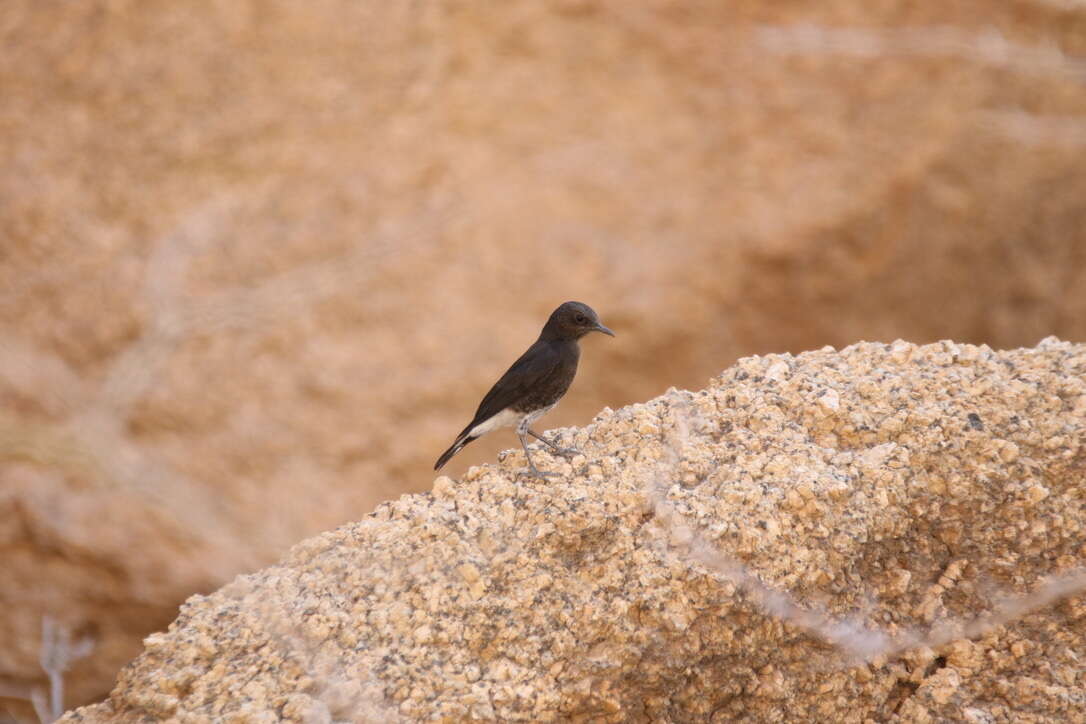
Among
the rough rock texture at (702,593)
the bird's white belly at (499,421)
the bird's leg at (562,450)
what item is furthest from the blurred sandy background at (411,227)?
the rough rock texture at (702,593)

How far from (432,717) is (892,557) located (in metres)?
1.04

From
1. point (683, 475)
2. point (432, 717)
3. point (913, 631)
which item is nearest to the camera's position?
point (432, 717)

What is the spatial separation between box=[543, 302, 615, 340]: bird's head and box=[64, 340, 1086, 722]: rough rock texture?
88 cm

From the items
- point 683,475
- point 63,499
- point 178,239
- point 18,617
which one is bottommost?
point 683,475

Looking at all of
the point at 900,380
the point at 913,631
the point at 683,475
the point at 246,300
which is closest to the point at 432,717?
the point at 683,475

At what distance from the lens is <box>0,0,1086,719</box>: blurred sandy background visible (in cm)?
607

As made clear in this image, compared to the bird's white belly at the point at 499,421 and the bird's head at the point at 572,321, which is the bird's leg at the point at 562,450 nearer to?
the bird's white belly at the point at 499,421

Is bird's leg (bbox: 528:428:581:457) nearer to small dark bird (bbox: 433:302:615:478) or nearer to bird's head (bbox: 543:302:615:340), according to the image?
small dark bird (bbox: 433:302:615:478)

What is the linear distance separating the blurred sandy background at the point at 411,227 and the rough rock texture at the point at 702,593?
139 inches

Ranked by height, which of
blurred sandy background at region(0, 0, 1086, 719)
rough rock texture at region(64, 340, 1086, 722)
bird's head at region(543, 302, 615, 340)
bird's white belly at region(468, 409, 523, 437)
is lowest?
rough rock texture at region(64, 340, 1086, 722)

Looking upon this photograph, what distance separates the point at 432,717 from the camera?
234cm

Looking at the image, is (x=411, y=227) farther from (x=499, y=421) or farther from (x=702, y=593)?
(x=702, y=593)

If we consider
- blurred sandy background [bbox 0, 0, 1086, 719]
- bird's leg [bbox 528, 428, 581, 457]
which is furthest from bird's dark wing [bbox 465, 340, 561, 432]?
blurred sandy background [bbox 0, 0, 1086, 719]

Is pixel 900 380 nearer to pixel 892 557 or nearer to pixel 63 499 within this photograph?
pixel 892 557
